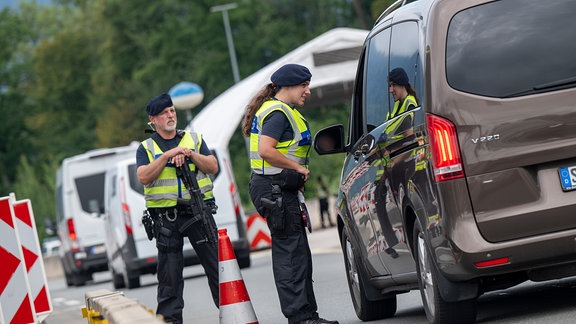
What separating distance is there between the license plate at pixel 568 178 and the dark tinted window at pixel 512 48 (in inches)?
17.6

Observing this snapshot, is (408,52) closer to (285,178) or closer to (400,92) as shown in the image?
(400,92)

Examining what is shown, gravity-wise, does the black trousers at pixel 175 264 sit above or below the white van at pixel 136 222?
above

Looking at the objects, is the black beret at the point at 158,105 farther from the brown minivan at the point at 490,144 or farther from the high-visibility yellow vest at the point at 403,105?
the brown minivan at the point at 490,144

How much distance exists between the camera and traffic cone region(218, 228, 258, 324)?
998 cm

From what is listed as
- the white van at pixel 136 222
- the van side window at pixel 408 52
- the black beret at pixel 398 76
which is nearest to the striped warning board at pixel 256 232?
the white van at pixel 136 222

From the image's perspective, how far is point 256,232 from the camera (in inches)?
1300

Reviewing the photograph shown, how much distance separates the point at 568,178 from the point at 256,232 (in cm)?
2490

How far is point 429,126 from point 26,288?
21.5 ft

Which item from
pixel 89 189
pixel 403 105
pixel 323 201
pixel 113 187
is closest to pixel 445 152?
pixel 403 105

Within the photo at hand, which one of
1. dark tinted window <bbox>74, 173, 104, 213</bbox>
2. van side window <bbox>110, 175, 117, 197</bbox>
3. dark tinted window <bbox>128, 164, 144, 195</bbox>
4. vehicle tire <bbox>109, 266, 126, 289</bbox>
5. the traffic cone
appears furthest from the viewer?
dark tinted window <bbox>74, 173, 104, 213</bbox>

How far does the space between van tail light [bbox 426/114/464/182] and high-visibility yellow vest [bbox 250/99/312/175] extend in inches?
73.2

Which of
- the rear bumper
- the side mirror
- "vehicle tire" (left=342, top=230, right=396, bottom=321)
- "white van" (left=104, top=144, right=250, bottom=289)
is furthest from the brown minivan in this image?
"white van" (left=104, top=144, right=250, bottom=289)

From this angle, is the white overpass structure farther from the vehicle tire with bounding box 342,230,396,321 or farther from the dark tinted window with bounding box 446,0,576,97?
the dark tinted window with bounding box 446,0,576,97

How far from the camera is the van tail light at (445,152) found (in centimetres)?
830
